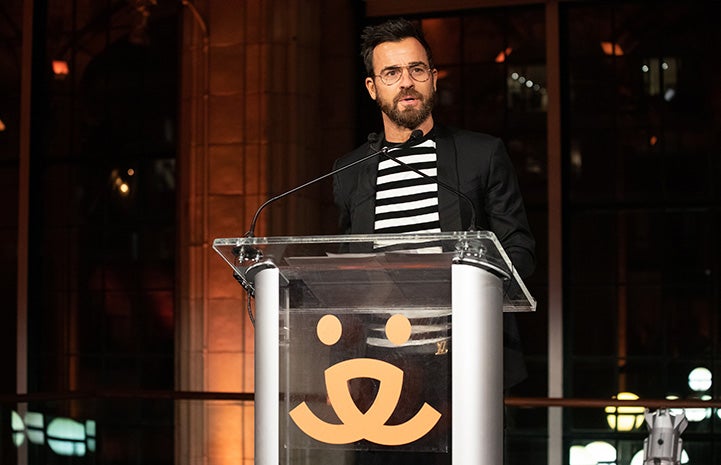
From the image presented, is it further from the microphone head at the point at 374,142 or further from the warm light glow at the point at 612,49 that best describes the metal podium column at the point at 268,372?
the warm light glow at the point at 612,49

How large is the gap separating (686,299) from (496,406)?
512cm

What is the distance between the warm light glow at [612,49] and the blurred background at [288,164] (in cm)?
1

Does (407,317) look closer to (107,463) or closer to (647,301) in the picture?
(107,463)

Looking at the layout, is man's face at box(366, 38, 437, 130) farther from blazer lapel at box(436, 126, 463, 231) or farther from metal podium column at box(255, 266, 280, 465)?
metal podium column at box(255, 266, 280, 465)

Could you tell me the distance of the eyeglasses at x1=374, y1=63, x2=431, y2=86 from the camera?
8.06 ft

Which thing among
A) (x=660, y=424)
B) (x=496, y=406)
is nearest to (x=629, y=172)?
(x=660, y=424)

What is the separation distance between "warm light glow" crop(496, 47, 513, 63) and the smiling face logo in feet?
17.3

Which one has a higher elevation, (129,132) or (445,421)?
(129,132)

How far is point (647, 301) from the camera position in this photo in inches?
270

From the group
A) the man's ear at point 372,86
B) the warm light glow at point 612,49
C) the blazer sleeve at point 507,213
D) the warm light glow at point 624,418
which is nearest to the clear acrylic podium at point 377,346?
the blazer sleeve at point 507,213

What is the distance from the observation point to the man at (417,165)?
2.41 meters

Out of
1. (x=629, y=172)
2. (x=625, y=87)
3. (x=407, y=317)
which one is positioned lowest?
(x=407, y=317)

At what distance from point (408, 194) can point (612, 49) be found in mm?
4749

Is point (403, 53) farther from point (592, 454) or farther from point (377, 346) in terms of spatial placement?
point (592, 454)
